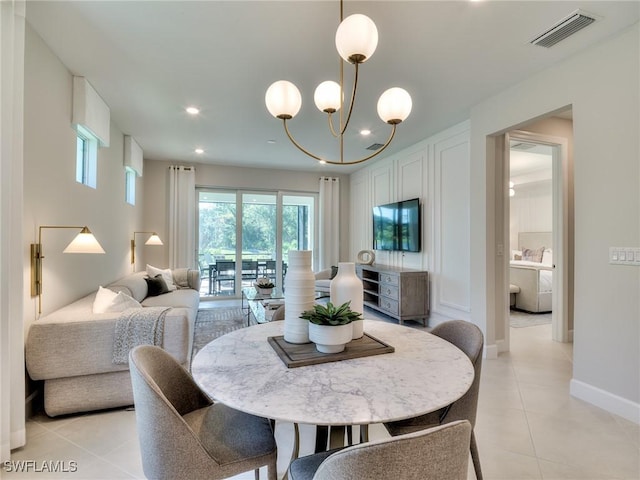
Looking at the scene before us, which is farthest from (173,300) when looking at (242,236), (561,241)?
(561,241)

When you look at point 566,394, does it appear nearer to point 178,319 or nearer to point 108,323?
Answer: point 178,319

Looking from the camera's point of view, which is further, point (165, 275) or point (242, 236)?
point (242, 236)

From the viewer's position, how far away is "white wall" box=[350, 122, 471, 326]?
3.99 metres

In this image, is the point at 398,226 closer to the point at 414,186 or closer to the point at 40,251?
the point at 414,186

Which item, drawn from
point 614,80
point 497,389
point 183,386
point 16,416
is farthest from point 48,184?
point 614,80

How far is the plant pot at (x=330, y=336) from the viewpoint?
4.30 feet

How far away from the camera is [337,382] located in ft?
3.65

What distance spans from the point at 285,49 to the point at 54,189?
2092 mm

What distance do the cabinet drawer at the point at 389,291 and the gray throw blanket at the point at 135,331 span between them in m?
3.11

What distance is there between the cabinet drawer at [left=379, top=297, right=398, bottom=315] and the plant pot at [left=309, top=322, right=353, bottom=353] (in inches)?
133

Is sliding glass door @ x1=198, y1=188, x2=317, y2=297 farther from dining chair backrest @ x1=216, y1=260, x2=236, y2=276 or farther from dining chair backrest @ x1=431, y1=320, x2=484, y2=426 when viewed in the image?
dining chair backrest @ x1=431, y1=320, x2=484, y2=426

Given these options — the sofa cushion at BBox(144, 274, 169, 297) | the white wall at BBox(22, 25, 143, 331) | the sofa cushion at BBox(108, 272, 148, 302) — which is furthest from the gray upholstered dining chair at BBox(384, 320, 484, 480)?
the sofa cushion at BBox(144, 274, 169, 297)

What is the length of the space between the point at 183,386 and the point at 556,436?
87.6 inches

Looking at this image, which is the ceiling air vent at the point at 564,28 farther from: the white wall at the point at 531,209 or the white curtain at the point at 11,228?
the white wall at the point at 531,209
